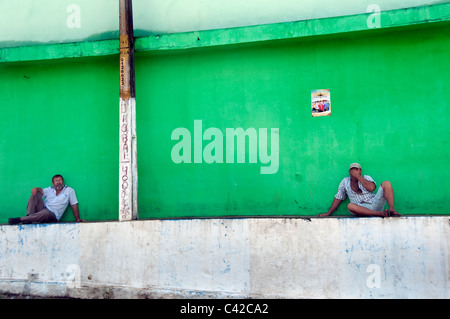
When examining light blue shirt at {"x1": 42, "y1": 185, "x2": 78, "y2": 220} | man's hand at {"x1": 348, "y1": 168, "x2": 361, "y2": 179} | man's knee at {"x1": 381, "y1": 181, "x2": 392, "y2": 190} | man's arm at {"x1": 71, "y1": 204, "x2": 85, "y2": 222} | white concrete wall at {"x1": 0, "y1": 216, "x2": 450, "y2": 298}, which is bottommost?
white concrete wall at {"x1": 0, "y1": 216, "x2": 450, "y2": 298}

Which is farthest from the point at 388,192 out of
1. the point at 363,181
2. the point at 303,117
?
the point at 303,117

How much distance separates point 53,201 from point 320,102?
401cm

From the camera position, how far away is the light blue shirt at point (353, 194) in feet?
17.1

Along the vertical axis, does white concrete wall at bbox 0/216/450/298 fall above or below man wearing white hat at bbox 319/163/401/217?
below

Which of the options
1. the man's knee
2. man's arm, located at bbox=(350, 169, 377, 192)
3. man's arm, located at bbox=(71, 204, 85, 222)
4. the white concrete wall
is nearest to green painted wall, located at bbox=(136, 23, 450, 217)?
man's arm, located at bbox=(350, 169, 377, 192)

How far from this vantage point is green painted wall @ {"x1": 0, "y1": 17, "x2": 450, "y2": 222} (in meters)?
5.27

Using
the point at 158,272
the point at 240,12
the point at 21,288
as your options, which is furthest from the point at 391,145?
the point at 21,288

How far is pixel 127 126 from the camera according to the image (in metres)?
5.34

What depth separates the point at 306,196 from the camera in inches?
216

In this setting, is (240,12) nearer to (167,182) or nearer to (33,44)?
(167,182)

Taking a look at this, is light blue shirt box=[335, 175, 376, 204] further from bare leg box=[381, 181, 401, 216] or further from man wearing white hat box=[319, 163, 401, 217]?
bare leg box=[381, 181, 401, 216]

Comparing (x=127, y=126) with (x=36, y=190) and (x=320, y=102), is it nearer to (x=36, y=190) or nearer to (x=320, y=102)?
(x=36, y=190)

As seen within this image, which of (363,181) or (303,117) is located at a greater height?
(303,117)

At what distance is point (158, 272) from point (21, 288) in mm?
1793
